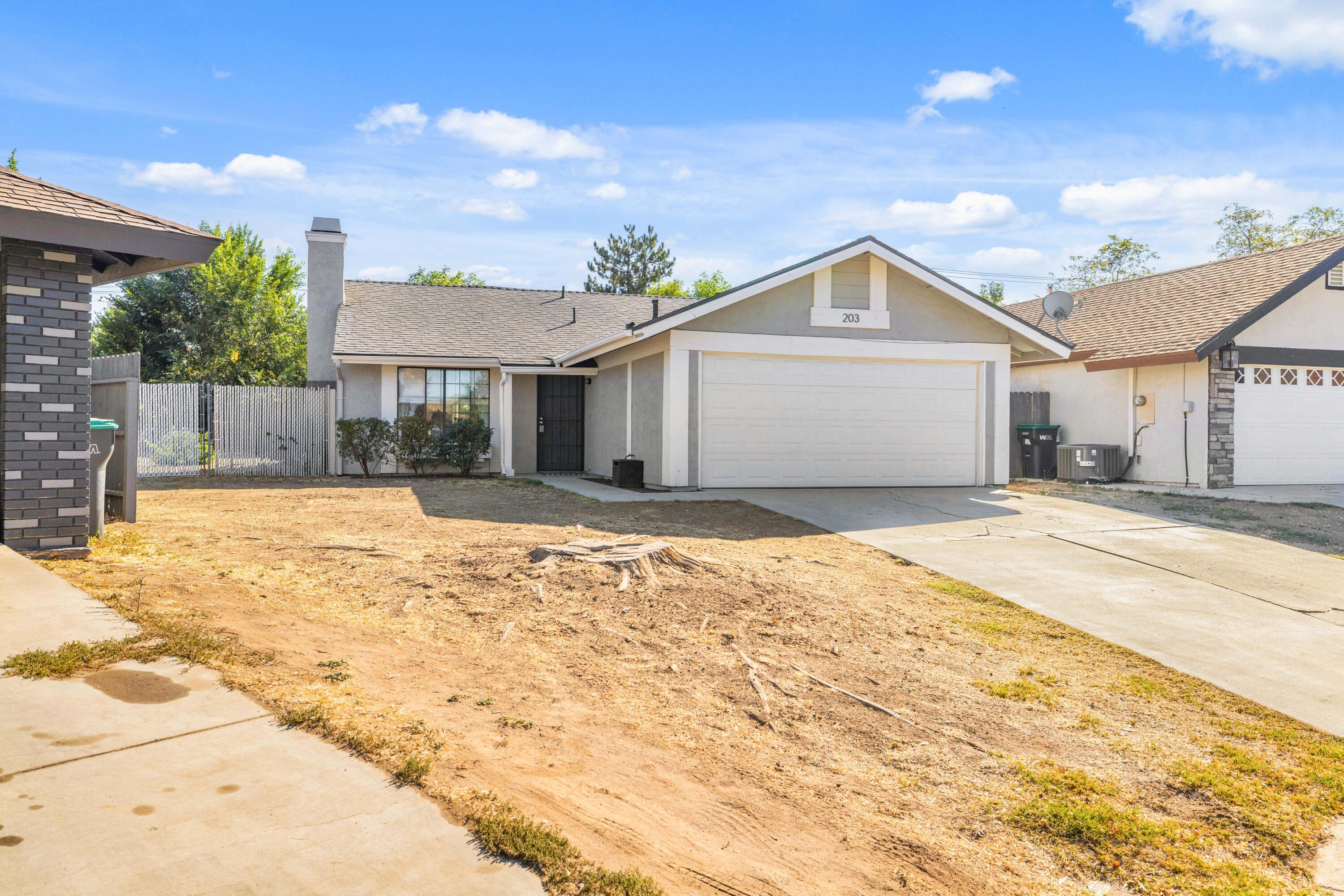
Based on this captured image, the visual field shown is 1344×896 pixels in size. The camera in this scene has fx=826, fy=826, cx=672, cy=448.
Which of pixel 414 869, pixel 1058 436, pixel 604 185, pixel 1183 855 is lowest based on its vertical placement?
pixel 1183 855

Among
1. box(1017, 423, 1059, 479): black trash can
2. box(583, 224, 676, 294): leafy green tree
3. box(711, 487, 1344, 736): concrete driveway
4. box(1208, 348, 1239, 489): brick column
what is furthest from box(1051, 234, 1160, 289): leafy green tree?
box(711, 487, 1344, 736): concrete driveway

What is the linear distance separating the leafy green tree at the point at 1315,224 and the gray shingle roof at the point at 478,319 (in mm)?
31992

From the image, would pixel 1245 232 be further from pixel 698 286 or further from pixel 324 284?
pixel 324 284

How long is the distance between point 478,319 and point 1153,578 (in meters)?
15.6

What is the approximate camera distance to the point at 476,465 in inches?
701

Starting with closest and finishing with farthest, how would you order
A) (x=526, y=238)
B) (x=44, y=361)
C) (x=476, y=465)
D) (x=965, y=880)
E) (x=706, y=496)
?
(x=965, y=880), (x=44, y=361), (x=706, y=496), (x=476, y=465), (x=526, y=238)

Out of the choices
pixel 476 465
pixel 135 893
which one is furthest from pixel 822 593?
pixel 476 465

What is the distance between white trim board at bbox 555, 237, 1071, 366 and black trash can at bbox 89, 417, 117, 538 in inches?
277

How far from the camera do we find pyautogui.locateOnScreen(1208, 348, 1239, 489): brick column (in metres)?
15.0

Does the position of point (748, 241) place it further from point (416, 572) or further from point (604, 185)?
point (416, 572)

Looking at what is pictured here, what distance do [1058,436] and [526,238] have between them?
30.1 meters

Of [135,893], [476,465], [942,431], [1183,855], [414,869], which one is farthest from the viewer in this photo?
[476,465]

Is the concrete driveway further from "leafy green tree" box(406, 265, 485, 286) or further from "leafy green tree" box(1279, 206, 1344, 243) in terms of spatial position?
"leafy green tree" box(406, 265, 485, 286)

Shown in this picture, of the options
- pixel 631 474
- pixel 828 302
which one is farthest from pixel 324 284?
pixel 828 302
